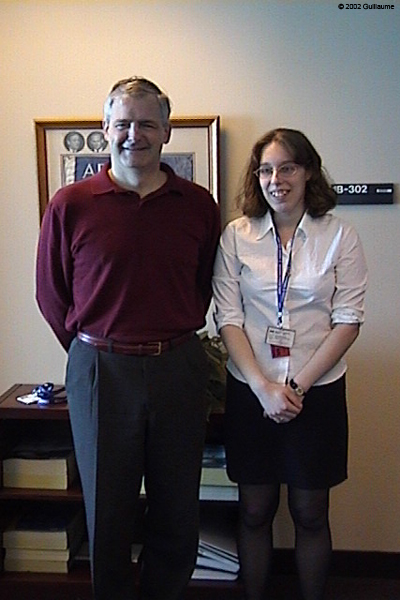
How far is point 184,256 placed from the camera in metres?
1.75

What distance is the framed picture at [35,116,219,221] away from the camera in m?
2.33

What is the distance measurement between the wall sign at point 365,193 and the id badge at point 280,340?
2.39 ft

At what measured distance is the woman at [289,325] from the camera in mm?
1798

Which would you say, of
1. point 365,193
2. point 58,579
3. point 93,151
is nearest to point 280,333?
point 365,193

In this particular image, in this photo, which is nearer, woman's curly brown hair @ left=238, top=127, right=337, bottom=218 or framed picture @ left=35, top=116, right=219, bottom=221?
woman's curly brown hair @ left=238, top=127, right=337, bottom=218

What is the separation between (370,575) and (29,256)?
1.72m

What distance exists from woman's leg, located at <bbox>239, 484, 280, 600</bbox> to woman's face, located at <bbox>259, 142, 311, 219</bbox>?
79 cm

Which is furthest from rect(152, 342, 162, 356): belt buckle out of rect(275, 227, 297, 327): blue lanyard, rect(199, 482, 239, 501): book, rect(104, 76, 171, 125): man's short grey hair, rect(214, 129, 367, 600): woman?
rect(199, 482, 239, 501): book

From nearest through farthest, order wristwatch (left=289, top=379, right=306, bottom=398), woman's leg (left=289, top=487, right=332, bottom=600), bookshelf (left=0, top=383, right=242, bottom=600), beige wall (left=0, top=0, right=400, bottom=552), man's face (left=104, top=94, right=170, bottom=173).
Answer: man's face (left=104, top=94, right=170, bottom=173)
wristwatch (left=289, top=379, right=306, bottom=398)
woman's leg (left=289, top=487, right=332, bottom=600)
bookshelf (left=0, top=383, right=242, bottom=600)
beige wall (left=0, top=0, right=400, bottom=552)

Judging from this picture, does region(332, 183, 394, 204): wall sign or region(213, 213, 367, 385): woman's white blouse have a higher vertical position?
region(332, 183, 394, 204): wall sign

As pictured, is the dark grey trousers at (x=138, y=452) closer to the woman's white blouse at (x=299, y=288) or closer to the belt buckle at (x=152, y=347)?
the belt buckle at (x=152, y=347)

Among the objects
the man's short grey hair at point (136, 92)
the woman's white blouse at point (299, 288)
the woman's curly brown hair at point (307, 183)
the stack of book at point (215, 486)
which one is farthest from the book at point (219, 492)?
the man's short grey hair at point (136, 92)

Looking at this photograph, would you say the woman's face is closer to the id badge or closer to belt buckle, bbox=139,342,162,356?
the id badge

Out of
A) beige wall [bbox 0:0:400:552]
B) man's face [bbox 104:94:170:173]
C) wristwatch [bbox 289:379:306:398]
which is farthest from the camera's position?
beige wall [bbox 0:0:400:552]
